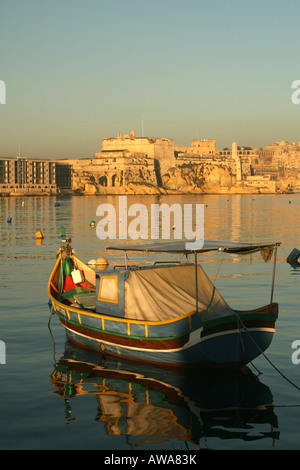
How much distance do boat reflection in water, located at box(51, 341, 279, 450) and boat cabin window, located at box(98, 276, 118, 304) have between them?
1.71 m

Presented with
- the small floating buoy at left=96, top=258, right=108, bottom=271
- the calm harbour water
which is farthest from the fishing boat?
the small floating buoy at left=96, top=258, right=108, bottom=271

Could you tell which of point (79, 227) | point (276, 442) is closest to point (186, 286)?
point (276, 442)

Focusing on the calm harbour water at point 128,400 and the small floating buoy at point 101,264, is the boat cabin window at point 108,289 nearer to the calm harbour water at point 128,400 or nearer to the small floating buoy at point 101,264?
the calm harbour water at point 128,400

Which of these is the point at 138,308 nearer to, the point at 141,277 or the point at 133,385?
the point at 141,277

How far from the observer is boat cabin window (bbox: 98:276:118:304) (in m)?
18.9

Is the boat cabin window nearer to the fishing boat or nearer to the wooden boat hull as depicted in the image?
the fishing boat

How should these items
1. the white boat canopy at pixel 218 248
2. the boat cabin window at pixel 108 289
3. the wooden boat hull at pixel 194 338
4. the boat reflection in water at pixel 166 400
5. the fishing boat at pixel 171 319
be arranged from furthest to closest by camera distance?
the boat cabin window at pixel 108 289 < the white boat canopy at pixel 218 248 < the fishing boat at pixel 171 319 < the wooden boat hull at pixel 194 338 < the boat reflection in water at pixel 166 400

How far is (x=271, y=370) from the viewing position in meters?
17.4

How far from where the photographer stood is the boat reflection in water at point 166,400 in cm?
1328

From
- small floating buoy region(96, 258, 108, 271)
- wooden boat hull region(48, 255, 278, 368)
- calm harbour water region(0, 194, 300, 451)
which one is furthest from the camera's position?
small floating buoy region(96, 258, 108, 271)

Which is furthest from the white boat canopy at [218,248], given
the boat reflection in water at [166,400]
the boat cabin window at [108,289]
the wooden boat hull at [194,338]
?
the boat reflection in water at [166,400]

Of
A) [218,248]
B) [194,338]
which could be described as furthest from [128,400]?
[218,248]

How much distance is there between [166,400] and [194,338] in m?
1.84

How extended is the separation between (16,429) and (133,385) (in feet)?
12.4
